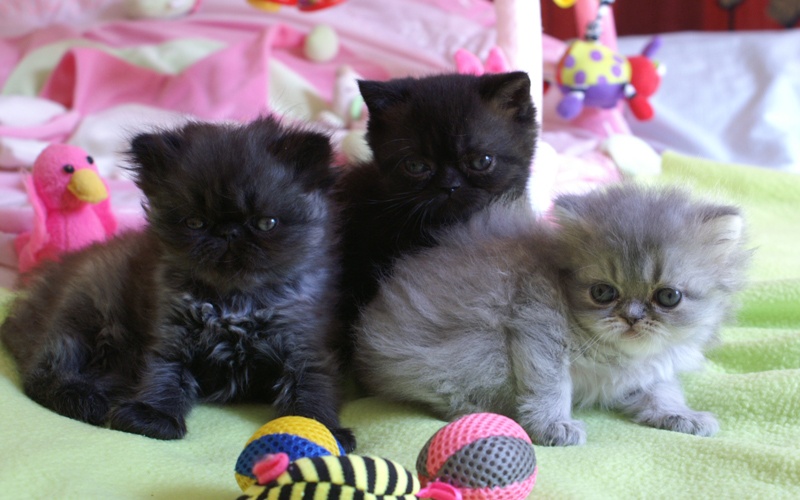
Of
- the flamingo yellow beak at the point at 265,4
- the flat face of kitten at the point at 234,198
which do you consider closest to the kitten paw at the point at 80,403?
the flat face of kitten at the point at 234,198

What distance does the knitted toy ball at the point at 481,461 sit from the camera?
1.09 meters

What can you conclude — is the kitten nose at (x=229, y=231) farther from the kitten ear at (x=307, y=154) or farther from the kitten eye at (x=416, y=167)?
the kitten eye at (x=416, y=167)

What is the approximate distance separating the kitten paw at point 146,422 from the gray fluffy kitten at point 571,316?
1.31 feet

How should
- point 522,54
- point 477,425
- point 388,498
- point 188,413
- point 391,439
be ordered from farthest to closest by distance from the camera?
1. point 522,54
2. point 188,413
3. point 391,439
4. point 477,425
5. point 388,498

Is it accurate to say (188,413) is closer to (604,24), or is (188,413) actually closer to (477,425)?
(477,425)

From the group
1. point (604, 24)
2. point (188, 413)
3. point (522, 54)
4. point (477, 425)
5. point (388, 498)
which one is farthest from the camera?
point (604, 24)

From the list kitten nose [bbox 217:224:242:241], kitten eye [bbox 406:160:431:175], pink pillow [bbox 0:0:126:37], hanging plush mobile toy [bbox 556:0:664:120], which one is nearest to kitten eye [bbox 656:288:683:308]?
kitten eye [bbox 406:160:431:175]

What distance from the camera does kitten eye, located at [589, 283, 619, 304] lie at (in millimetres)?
1415

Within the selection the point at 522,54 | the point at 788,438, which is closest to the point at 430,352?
the point at 788,438

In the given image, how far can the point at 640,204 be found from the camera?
145 cm

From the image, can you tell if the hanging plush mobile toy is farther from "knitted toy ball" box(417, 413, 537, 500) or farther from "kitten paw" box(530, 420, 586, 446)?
"knitted toy ball" box(417, 413, 537, 500)

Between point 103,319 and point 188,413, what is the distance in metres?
0.32

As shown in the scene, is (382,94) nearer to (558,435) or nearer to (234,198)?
(234,198)

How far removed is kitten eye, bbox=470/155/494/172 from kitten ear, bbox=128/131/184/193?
656 millimetres
